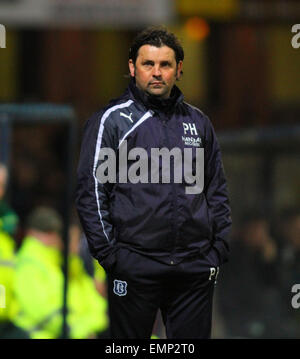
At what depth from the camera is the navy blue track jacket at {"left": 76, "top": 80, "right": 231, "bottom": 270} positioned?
4.50 m

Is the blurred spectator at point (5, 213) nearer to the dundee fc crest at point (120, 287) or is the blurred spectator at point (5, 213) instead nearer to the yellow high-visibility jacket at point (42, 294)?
the yellow high-visibility jacket at point (42, 294)

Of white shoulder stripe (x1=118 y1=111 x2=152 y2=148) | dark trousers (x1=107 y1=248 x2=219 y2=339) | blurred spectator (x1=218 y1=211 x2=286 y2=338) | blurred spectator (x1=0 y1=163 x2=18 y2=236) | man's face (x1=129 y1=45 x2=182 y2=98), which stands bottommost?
blurred spectator (x1=218 y1=211 x2=286 y2=338)

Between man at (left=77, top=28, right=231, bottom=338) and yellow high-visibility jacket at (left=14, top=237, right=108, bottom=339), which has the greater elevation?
man at (left=77, top=28, right=231, bottom=338)

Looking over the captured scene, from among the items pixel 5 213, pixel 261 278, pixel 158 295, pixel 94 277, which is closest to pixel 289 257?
pixel 261 278

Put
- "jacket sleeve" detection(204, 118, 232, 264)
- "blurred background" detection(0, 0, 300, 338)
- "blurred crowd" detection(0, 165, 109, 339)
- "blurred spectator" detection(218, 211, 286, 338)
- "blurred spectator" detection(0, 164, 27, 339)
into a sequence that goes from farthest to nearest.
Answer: "blurred spectator" detection(218, 211, 286, 338)
"blurred background" detection(0, 0, 300, 338)
"blurred crowd" detection(0, 165, 109, 339)
"blurred spectator" detection(0, 164, 27, 339)
"jacket sleeve" detection(204, 118, 232, 264)

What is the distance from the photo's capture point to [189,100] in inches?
657

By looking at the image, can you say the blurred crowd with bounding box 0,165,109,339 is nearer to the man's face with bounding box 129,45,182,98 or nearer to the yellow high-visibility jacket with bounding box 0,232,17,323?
the yellow high-visibility jacket with bounding box 0,232,17,323

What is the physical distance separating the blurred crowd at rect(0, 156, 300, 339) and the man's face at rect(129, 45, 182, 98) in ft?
10.2

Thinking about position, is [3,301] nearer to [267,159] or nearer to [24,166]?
[267,159]

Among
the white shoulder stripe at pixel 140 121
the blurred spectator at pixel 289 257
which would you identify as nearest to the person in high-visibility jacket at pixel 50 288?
the blurred spectator at pixel 289 257

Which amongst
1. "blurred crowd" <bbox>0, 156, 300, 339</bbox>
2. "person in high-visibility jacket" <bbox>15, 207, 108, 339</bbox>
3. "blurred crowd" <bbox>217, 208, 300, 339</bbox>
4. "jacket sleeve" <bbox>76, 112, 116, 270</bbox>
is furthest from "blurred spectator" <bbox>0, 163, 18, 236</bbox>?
"jacket sleeve" <bbox>76, 112, 116, 270</bbox>

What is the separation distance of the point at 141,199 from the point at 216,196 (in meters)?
0.41

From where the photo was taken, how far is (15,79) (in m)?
16.9
